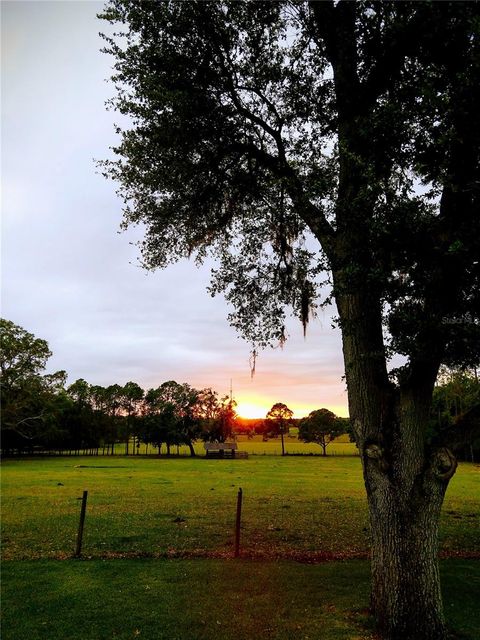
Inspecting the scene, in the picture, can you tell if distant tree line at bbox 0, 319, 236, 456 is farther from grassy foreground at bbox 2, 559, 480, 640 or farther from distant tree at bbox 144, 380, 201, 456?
grassy foreground at bbox 2, 559, 480, 640

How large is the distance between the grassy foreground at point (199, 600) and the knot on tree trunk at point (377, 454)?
114 inches

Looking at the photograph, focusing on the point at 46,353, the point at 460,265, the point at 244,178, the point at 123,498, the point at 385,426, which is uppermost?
the point at 46,353

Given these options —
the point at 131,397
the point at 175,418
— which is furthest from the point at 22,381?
the point at 131,397

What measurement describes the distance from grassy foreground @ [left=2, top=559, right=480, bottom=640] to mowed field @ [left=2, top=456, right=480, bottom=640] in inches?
0.9

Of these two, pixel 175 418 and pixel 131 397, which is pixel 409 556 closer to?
pixel 175 418

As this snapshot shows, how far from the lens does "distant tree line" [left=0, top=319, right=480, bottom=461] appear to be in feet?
221

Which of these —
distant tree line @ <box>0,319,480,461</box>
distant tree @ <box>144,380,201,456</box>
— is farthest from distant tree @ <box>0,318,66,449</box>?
distant tree @ <box>144,380,201,456</box>

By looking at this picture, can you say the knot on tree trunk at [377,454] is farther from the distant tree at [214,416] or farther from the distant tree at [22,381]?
the distant tree at [214,416]

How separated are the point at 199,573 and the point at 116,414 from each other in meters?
112

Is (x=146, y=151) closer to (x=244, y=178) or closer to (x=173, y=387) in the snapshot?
(x=244, y=178)

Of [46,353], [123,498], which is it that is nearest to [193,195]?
[123,498]

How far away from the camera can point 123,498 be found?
27.7 metres

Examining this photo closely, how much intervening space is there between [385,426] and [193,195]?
7282 mm

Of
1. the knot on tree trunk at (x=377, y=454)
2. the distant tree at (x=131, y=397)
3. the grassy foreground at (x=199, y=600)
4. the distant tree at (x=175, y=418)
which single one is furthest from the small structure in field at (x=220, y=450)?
the knot on tree trunk at (x=377, y=454)
